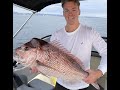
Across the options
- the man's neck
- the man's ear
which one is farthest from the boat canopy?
the man's ear

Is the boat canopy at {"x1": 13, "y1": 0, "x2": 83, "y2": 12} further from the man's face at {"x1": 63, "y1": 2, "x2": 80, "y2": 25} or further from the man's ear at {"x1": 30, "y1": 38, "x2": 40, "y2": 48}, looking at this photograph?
the man's ear at {"x1": 30, "y1": 38, "x2": 40, "y2": 48}

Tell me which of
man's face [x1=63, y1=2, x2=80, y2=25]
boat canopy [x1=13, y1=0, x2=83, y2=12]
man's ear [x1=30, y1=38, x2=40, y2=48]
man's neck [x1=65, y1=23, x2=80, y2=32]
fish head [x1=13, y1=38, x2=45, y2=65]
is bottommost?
boat canopy [x1=13, y1=0, x2=83, y2=12]

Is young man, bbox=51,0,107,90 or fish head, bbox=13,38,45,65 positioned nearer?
fish head, bbox=13,38,45,65

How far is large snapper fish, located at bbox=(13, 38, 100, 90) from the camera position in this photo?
3.69 feet

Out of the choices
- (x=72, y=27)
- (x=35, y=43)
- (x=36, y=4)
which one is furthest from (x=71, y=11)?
(x=36, y=4)

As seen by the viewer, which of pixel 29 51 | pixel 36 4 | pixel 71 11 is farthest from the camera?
pixel 36 4

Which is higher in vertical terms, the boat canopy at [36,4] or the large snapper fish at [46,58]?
the large snapper fish at [46,58]

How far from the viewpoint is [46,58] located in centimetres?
115

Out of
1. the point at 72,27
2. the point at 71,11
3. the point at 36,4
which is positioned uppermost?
the point at 71,11

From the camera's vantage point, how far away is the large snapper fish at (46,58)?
1.13m

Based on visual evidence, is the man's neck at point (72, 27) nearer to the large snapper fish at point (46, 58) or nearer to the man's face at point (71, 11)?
the man's face at point (71, 11)

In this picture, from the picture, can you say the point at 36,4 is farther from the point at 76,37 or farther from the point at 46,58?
the point at 46,58

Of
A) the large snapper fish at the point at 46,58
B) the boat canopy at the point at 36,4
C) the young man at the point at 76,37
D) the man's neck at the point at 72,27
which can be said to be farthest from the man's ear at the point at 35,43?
the boat canopy at the point at 36,4
